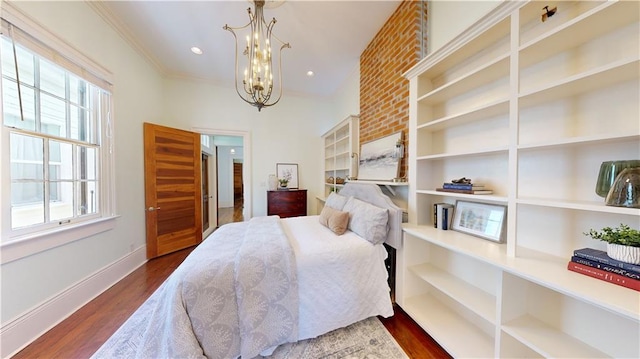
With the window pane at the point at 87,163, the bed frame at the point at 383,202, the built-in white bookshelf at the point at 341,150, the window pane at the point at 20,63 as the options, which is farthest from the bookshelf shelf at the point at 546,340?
the window pane at the point at 87,163

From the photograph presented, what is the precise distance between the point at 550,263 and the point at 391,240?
0.96 m

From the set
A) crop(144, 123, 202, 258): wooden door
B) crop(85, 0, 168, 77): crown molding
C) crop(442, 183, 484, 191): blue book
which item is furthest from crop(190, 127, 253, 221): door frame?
crop(442, 183, 484, 191): blue book

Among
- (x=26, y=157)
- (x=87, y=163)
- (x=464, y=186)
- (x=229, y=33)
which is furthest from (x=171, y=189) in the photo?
(x=464, y=186)

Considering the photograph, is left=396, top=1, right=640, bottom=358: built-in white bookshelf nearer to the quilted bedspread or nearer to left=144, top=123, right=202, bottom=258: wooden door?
the quilted bedspread

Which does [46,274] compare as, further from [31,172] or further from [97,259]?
[31,172]

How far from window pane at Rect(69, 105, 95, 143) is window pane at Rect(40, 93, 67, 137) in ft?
0.37

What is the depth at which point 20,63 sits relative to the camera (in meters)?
1.53

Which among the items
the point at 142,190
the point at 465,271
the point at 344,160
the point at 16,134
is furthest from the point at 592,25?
the point at 142,190

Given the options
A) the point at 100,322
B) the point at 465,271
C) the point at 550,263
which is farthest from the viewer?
the point at 100,322

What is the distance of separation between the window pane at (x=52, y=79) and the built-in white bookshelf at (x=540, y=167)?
3277 millimetres

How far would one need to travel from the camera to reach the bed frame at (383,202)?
5.84 ft

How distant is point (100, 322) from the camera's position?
171 centimetres

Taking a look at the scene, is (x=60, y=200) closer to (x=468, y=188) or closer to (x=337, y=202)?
A: (x=337, y=202)

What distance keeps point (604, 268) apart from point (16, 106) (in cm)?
372
